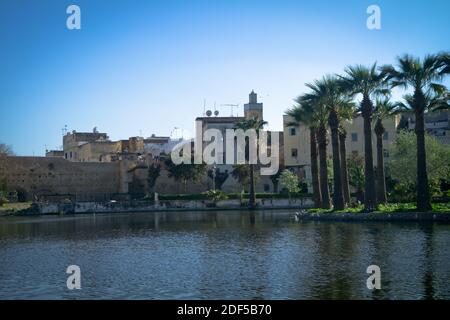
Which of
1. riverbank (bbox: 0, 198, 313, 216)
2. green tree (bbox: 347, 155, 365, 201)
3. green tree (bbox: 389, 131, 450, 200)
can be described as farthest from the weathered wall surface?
green tree (bbox: 389, 131, 450, 200)

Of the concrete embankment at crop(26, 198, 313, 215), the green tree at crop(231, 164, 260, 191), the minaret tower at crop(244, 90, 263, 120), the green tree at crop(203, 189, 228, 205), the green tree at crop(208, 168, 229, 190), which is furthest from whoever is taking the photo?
the minaret tower at crop(244, 90, 263, 120)

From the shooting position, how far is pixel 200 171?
72.0m

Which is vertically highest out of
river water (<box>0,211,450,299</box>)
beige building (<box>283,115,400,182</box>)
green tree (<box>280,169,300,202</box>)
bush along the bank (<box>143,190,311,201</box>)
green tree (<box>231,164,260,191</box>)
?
beige building (<box>283,115,400,182</box>)

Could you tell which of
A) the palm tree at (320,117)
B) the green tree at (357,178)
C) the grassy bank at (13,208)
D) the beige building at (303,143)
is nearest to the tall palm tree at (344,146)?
the palm tree at (320,117)

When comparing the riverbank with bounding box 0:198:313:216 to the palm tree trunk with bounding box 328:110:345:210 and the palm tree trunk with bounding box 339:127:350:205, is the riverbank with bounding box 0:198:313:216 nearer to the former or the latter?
the palm tree trunk with bounding box 339:127:350:205

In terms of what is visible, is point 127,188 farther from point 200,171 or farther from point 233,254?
point 233,254

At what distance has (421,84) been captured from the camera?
33562 mm

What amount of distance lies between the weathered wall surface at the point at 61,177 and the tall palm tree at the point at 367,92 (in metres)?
47.4

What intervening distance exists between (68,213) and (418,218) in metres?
44.8

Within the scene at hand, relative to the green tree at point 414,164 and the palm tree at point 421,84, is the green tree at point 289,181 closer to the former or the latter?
the green tree at point 414,164

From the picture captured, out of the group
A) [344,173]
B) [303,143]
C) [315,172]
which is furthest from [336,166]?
[303,143]

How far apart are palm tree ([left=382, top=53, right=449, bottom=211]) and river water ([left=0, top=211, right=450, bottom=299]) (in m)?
3.53

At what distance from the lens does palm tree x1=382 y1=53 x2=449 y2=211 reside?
1289 inches

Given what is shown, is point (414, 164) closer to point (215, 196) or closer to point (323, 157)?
point (323, 157)
